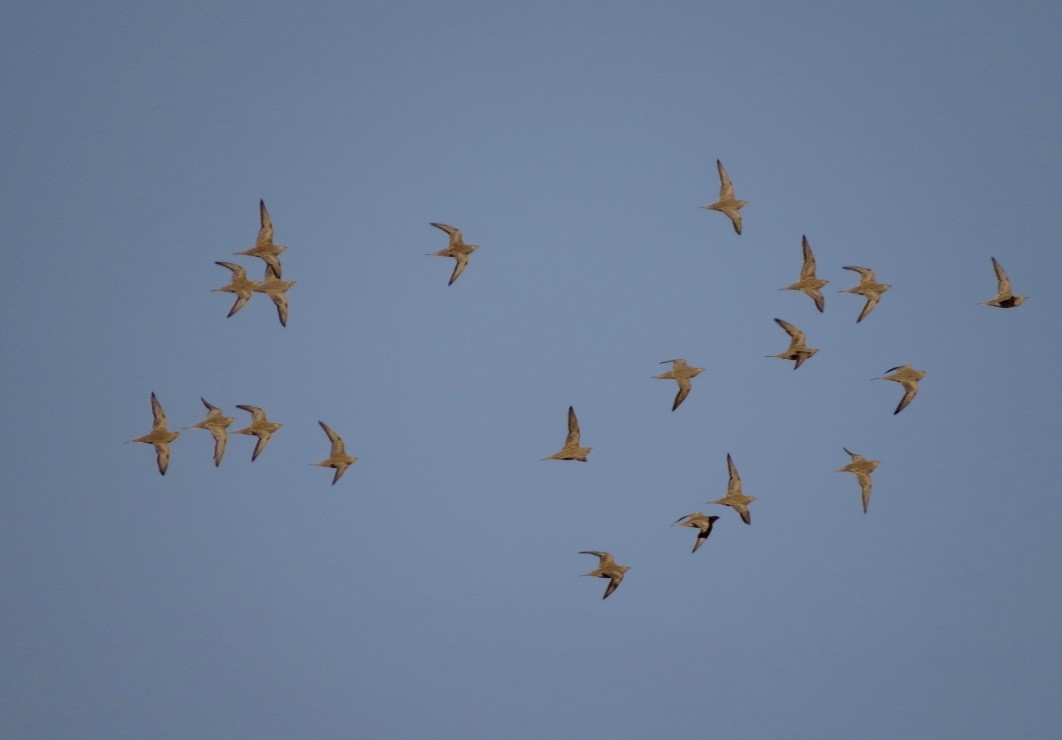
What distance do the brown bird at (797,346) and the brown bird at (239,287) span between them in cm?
1700

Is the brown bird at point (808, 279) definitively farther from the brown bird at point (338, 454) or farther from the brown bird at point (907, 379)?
the brown bird at point (338, 454)

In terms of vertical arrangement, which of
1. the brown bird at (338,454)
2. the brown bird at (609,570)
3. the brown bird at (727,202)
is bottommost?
the brown bird at (609,570)

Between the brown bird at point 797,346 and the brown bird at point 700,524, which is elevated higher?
the brown bird at point 797,346

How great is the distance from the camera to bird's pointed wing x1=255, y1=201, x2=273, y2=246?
48156 mm

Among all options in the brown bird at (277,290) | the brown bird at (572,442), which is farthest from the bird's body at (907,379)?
the brown bird at (277,290)

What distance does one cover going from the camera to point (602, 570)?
5019 cm

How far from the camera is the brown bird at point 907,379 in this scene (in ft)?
167

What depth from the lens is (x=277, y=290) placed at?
165 feet

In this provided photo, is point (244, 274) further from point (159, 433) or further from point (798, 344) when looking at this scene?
point (798, 344)

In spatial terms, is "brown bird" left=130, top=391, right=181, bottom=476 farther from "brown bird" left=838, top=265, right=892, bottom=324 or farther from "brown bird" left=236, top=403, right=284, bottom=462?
"brown bird" left=838, top=265, right=892, bottom=324

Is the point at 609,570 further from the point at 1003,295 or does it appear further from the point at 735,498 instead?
the point at 1003,295

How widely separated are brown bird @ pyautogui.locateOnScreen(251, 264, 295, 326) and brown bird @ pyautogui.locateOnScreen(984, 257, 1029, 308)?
2223cm

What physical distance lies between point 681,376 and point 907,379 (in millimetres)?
7484

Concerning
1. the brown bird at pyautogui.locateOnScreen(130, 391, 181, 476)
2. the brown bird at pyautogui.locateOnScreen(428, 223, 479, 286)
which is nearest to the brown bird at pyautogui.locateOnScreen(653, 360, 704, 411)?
the brown bird at pyautogui.locateOnScreen(428, 223, 479, 286)
